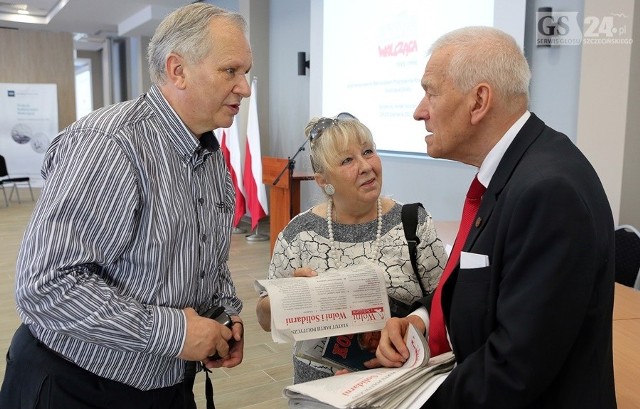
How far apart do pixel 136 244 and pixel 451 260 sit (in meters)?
0.67

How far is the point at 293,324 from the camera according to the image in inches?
49.9

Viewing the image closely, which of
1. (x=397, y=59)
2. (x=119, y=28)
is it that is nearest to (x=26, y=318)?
(x=397, y=59)

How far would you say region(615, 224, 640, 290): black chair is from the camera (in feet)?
8.47

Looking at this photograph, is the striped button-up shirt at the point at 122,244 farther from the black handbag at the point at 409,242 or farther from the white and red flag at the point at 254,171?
the white and red flag at the point at 254,171

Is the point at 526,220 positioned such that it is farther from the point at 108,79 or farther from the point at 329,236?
the point at 108,79

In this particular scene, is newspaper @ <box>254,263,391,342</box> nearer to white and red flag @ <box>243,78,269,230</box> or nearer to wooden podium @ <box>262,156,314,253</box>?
wooden podium @ <box>262,156,314,253</box>

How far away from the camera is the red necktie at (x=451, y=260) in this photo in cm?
119

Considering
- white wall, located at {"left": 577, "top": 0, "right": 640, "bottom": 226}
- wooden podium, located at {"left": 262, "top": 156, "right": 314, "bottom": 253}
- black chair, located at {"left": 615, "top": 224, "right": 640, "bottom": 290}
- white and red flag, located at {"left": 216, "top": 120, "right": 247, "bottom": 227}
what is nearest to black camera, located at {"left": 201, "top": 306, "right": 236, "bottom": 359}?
black chair, located at {"left": 615, "top": 224, "right": 640, "bottom": 290}

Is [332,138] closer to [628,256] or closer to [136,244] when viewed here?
[136,244]

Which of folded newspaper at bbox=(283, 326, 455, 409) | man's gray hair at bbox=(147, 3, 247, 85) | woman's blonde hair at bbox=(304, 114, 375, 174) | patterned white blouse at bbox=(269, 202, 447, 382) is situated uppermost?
man's gray hair at bbox=(147, 3, 247, 85)

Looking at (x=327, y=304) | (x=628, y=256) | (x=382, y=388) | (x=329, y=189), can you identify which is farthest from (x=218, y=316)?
(x=628, y=256)

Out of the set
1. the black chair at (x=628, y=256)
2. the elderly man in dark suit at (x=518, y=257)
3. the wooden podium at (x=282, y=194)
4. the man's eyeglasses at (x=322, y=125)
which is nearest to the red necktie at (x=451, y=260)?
the elderly man in dark suit at (x=518, y=257)

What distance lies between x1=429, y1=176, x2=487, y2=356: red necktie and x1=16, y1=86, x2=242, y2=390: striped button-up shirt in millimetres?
547

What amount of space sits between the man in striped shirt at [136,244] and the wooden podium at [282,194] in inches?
153
